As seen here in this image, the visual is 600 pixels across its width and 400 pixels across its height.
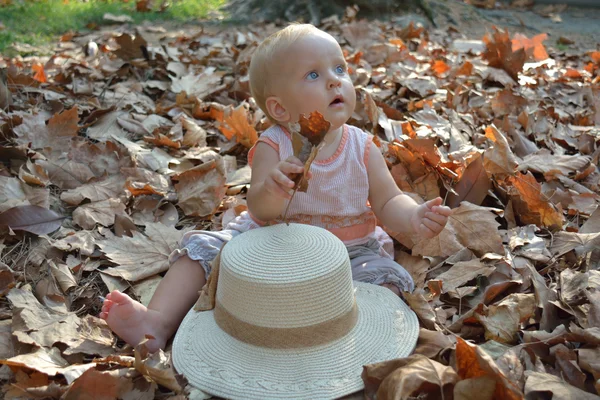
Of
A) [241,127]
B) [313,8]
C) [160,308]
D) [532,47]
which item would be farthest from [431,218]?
[313,8]

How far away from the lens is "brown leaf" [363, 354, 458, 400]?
1.41 metres

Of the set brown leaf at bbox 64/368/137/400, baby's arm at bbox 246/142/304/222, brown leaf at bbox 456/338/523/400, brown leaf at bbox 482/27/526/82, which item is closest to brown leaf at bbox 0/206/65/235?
baby's arm at bbox 246/142/304/222

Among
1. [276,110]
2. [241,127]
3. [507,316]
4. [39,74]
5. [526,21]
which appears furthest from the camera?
[526,21]

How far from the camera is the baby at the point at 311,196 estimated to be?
1860 mm

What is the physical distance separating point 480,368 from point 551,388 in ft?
0.61

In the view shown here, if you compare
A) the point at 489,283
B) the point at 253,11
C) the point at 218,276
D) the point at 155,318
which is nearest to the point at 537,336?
the point at 489,283

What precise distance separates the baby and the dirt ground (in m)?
4.21

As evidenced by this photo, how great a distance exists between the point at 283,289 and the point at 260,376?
226 millimetres

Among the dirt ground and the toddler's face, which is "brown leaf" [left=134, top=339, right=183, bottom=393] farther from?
the dirt ground

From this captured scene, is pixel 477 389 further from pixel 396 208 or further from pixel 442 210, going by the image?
pixel 396 208

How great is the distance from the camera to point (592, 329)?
1.60 meters

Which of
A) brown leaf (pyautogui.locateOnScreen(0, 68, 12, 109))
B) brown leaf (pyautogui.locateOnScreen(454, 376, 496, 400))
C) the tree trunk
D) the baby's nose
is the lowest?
the tree trunk

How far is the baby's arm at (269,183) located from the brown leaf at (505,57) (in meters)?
2.49

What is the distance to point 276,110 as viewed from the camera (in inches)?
81.0
